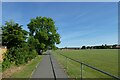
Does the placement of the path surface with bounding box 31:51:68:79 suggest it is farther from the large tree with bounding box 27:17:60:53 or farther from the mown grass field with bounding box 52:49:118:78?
the large tree with bounding box 27:17:60:53

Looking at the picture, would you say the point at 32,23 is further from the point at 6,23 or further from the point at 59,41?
the point at 6,23

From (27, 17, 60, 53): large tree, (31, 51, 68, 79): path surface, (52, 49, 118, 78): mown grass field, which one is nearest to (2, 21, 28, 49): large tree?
(52, 49, 118, 78): mown grass field

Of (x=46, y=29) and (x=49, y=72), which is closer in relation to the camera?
(x=49, y=72)

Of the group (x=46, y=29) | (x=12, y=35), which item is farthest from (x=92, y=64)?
(x=46, y=29)

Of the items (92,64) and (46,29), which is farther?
(46,29)

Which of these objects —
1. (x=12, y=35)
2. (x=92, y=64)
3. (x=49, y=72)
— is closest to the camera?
(x=49, y=72)

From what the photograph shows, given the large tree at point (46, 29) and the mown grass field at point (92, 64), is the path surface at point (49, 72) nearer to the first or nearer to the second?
the mown grass field at point (92, 64)

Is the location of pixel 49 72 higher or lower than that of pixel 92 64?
higher

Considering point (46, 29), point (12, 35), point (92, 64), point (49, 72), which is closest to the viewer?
point (49, 72)

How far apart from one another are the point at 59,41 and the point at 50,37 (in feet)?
11.6

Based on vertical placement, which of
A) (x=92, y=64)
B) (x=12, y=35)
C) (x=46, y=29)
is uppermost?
(x=46, y=29)

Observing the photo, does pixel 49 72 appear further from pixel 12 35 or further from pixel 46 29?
pixel 46 29

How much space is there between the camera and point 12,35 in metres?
27.7

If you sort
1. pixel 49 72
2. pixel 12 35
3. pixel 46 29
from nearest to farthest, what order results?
pixel 49 72 < pixel 12 35 < pixel 46 29
